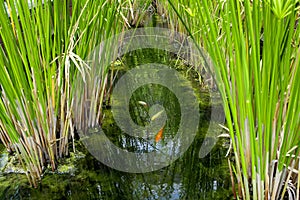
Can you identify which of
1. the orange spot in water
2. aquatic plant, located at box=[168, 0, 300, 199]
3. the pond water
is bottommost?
the pond water

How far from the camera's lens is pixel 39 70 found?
3.52 feet

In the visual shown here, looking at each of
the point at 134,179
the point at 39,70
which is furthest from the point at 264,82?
the point at 39,70

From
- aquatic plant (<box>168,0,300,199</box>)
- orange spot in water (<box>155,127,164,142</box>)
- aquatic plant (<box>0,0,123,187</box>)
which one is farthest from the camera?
orange spot in water (<box>155,127,164,142</box>)

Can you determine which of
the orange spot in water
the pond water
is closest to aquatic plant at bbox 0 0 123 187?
the pond water

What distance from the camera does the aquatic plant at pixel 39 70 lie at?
3.25 ft

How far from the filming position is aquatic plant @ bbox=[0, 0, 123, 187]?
38.9 inches

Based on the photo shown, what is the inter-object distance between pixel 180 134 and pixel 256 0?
0.76 meters

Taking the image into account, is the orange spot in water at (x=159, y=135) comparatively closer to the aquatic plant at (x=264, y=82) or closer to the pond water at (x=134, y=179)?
the pond water at (x=134, y=179)

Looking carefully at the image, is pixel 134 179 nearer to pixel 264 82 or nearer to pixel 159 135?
pixel 159 135

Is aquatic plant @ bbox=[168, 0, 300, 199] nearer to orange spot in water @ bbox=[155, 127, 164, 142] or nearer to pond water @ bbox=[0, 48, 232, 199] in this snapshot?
pond water @ bbox=[0, 48, 232, 199]

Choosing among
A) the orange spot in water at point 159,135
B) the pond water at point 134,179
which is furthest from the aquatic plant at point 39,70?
the orange spot in water at point 159,135

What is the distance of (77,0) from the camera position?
1097 millimetres

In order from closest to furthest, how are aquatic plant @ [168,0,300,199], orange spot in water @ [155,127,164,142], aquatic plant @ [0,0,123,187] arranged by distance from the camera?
aquatic plant @ [168,0,300,199] → aquatic plant @ [0,0,123,187] → orange spot in water @ [155,127,164,142]

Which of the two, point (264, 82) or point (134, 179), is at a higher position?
point (264, 82)
